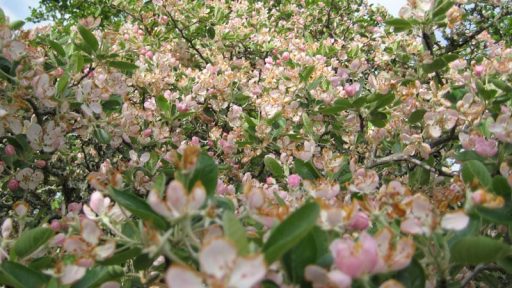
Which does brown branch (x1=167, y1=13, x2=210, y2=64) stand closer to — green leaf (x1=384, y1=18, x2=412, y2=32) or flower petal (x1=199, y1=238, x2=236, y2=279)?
green leaf (x1=384, y1=18, x2=412, y2=32)

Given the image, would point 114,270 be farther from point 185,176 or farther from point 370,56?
point 370,56

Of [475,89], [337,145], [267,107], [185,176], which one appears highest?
[185,176]

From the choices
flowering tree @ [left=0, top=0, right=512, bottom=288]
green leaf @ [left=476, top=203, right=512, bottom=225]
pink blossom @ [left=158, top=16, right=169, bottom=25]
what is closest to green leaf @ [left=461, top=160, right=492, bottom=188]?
flowering tree @ [left=0, top=0, right=512, bottom=288]

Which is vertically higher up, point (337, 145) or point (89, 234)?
point (89, 234)

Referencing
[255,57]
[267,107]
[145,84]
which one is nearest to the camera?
[267,107]

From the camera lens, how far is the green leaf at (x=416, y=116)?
6.88ft

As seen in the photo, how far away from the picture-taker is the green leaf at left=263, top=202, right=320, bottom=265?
30.3 inches

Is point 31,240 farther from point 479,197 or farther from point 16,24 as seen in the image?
point 16,24

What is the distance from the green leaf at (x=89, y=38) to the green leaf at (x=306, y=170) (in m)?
1.02

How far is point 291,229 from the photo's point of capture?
80 centimetres

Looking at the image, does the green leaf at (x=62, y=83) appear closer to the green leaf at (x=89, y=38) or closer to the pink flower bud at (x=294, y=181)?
the green leaf at (x=89, y=38)

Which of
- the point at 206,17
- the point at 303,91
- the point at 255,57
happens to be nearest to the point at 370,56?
the point at 255,57

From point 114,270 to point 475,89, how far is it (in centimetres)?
158

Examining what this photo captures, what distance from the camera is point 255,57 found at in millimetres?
4598
